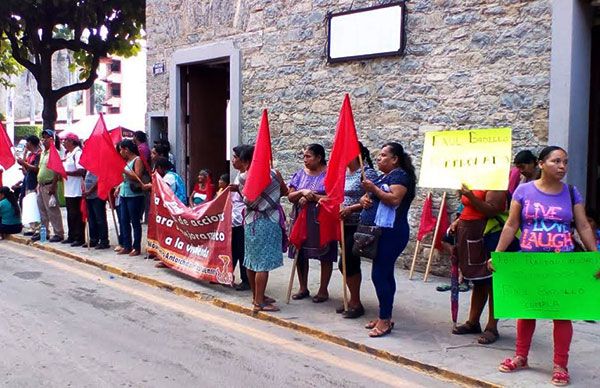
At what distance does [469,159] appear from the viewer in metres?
5.50

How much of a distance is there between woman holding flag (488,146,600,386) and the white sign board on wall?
14.6ft

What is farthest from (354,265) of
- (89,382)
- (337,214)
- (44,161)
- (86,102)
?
(86,102)

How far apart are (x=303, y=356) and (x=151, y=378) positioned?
132 cm

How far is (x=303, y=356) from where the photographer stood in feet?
17.9

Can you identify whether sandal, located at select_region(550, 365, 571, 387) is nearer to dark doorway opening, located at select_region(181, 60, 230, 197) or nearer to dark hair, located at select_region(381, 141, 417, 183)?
dark hair, located at select_region(381, 141, 417, 183)

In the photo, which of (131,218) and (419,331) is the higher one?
(131,218)

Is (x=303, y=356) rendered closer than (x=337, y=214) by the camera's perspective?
Yes

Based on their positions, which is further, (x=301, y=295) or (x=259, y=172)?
(x=301, y=295)

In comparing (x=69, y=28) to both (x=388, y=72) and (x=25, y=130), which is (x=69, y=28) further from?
(x=25, y=130)

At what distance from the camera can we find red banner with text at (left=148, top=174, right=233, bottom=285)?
7.67m

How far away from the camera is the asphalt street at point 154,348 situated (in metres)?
4.79

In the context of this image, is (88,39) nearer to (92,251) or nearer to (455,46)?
(92,251)

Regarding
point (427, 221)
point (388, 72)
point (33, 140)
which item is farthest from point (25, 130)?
point (427, 221)

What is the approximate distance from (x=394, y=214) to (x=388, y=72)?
3.72m
